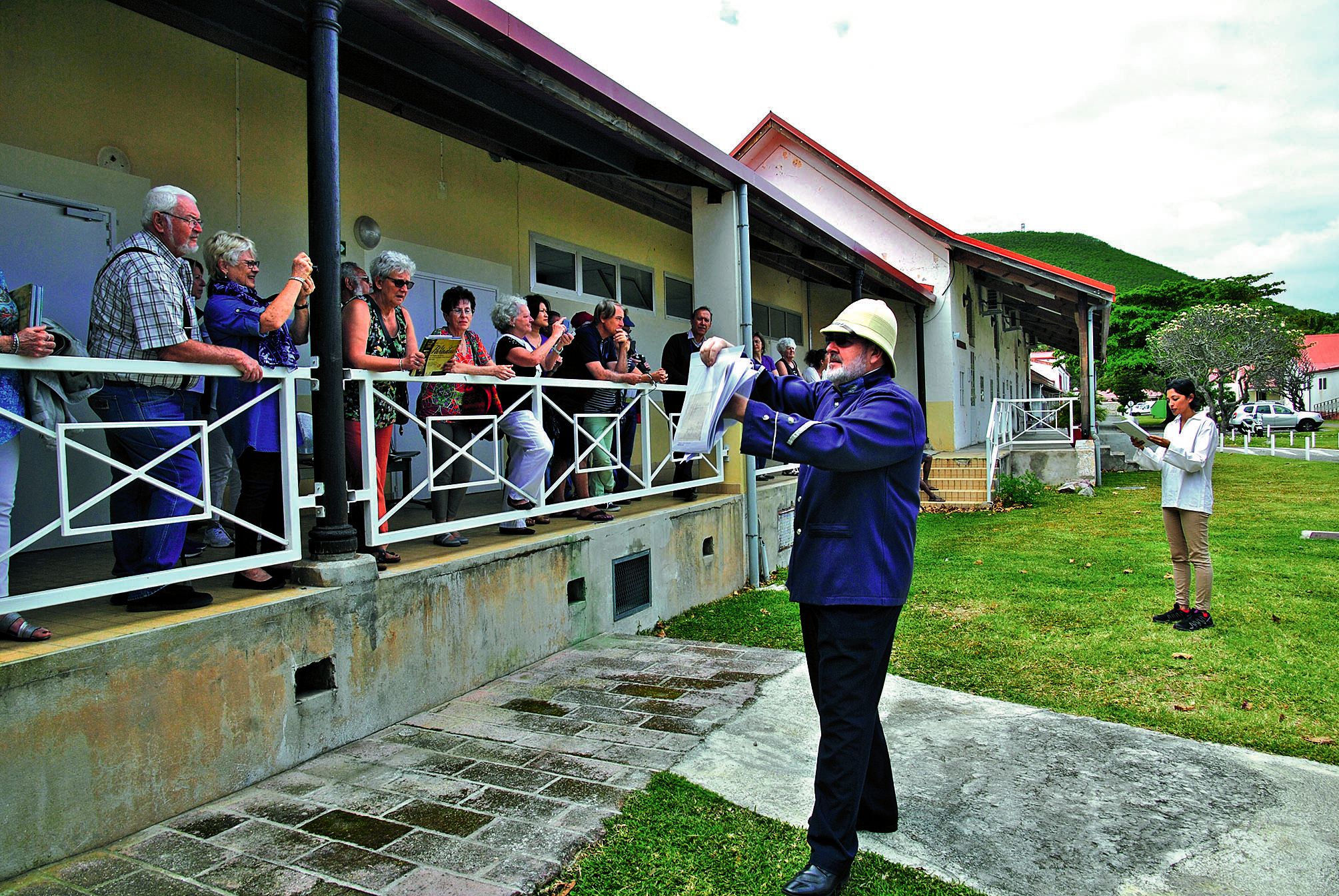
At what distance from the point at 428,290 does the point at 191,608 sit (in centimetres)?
437

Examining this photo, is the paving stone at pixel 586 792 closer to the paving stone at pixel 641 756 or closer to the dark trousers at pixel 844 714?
the paving stone at pixel 641 756

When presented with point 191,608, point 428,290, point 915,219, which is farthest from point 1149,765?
point 915,219

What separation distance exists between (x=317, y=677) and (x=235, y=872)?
1211 millimetres

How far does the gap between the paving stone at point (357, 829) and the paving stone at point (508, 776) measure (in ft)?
1.54

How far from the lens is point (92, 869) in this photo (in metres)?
2.82

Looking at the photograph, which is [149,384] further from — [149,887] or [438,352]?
[149,887]

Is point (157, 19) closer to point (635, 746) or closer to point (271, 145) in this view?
point (271, 145)

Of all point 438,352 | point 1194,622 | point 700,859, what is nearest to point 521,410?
point 438,352

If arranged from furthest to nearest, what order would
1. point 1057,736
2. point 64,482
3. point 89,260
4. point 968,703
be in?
point 89,260 < point 968,703 < point 1057,736 < point 64,482

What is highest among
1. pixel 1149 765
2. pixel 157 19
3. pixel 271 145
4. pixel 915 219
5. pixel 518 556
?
pixel 915 219

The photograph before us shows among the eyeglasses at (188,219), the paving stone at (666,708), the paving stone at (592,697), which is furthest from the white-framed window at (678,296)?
the eyeglasses at (188,219)

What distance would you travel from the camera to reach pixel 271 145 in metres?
6.10

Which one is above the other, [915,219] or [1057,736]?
[915,219]

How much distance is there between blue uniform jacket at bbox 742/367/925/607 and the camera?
109 inches
